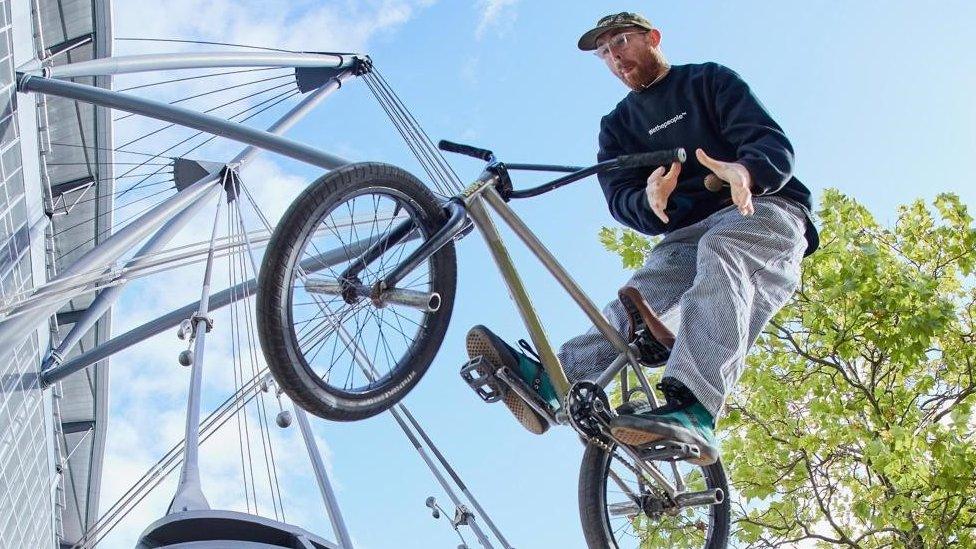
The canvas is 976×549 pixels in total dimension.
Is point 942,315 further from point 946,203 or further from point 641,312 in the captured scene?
point 641,312

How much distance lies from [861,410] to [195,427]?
614cm

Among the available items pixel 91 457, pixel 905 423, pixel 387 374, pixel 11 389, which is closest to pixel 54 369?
pixel 11 389

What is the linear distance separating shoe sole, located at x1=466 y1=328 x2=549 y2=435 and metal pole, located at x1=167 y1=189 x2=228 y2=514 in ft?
4.06

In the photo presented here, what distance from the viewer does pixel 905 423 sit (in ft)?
31.4

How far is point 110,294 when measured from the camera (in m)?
15.2

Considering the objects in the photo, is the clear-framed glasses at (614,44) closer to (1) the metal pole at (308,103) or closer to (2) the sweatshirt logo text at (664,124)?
(2) the sweatshirt logo text at (664,124)

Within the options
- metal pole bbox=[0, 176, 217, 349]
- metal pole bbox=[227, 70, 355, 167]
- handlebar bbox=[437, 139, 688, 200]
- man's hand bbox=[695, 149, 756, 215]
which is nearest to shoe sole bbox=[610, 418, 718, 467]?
man's hand bbox=[695, 149, 756, 215]

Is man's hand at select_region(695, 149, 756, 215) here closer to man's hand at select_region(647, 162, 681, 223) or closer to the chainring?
man's hand at select_region(647, 162, 681, 223)

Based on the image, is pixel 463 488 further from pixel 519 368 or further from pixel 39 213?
pixel 39 213

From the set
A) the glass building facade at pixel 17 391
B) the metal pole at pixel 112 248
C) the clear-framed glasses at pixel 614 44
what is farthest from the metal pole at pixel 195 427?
the glass building facade at pixel 17 391

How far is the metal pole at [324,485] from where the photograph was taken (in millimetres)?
4777

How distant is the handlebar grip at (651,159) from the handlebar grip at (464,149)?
592mm

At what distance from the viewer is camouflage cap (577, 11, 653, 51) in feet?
17.0

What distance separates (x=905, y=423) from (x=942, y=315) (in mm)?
970
